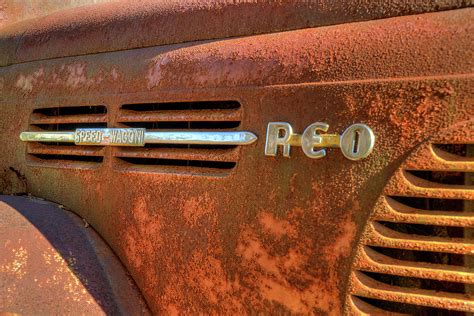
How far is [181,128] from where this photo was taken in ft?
4.40

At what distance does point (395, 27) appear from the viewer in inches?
40.6

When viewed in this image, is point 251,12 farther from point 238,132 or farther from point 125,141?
point 125,141

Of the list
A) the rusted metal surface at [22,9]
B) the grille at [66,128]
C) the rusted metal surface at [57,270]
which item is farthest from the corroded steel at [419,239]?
the rusted metal surface at [22,9]

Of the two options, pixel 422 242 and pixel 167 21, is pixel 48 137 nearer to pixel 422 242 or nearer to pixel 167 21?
pixel 167 21

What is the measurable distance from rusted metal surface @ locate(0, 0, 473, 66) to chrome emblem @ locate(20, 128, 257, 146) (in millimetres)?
272

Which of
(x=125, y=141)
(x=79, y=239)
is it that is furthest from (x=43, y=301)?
(x=125, y=141)

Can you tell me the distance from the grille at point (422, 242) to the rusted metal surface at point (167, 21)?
342mm

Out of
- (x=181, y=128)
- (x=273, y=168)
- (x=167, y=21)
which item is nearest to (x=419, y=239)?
(x=273, y=168)

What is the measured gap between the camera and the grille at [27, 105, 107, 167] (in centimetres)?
153

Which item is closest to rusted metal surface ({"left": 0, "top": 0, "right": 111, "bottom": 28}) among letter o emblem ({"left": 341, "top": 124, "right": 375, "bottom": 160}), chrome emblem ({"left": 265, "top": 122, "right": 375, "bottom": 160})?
chrome emblem ({"left": 265, "top": 122, "right": 375, "bottom": 160})

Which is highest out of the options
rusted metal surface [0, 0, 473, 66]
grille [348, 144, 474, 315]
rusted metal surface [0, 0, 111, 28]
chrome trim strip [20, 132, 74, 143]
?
rusted metal surface [0, 0, 111, 28]

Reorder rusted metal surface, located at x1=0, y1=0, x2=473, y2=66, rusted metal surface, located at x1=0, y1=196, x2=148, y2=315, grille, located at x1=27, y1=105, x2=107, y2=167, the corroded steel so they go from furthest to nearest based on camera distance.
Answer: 1. grille, located at x1=27, y1=105, x2=107, y2=167
2. rusted metal surface, located at x1=0, y1=196, x2=148, y2=315
3. rusted metal surface, located at x1=0, y1=0, x2=473, y2=66
4. the corroded steel

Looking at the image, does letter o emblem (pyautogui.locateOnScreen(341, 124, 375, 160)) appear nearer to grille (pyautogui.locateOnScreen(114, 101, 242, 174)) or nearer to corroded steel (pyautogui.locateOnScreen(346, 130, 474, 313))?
corroded steel (pyautogui.locateOnScreen(346, 130, 474, 313))

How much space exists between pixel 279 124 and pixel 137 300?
0.63 m
